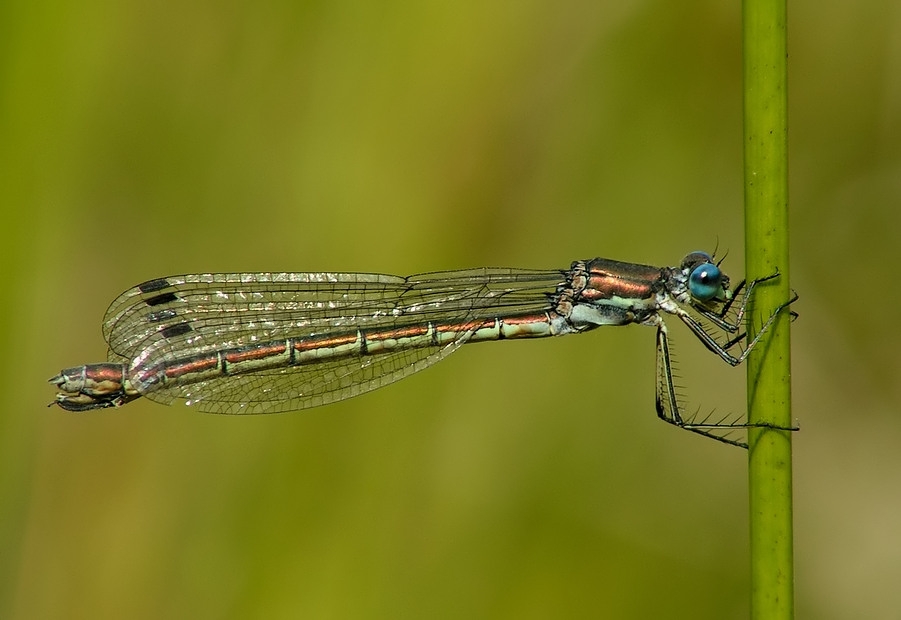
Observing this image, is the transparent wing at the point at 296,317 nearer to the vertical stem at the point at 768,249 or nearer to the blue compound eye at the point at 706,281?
the blue compound eye at the point at 706,281

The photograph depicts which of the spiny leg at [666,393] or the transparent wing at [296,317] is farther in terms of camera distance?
the transparent wing at [296,317]

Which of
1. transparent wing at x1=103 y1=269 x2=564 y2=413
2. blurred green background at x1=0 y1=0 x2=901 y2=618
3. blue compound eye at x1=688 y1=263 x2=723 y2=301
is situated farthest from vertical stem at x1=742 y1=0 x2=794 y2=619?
blurred green background at x1=0 y1=0 x2=901 y2=618

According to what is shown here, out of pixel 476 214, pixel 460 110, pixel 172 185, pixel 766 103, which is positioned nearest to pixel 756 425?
pixel 766 103

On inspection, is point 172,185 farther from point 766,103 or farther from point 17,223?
point 766,103

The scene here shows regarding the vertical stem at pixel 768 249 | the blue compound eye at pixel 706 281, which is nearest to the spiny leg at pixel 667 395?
the blue compound eye at pixel 706 281

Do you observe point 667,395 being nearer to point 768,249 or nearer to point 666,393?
point 666,393

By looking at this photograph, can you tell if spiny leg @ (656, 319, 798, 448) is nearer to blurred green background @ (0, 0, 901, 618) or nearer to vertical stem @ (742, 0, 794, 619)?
blurred green background @ (0, 0, 901, 618)

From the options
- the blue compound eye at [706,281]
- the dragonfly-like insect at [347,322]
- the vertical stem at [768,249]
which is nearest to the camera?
the vertical stem at [768,249]
